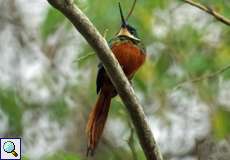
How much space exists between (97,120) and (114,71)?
1.64 feet

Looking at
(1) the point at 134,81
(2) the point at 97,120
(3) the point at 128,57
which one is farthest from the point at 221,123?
(2) the point at 97,120

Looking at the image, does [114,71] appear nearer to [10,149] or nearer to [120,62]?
[120,62]

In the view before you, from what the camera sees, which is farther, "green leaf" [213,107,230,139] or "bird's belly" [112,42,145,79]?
"green leaf" [213,107,230,139]

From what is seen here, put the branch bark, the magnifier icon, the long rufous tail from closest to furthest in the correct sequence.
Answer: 1. the branch bark
2. the long rufous tail
3. the magnifier icon

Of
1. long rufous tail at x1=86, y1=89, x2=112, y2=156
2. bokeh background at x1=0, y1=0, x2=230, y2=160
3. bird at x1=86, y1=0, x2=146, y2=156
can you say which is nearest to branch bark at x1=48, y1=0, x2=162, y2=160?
long rufous tail at x1=86, y1=89, x2=112, y2=156

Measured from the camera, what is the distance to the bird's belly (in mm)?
2787

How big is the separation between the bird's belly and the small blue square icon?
532 millimetres

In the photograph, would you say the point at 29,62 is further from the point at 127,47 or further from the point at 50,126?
the point at 127,47

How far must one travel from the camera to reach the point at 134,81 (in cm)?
363

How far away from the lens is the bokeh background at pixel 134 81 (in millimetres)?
3406

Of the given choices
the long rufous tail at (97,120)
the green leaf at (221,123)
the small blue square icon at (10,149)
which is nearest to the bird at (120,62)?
the long rufous tail at (97,120)

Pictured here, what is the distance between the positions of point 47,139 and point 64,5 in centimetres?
360

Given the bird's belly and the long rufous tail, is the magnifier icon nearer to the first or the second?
the long rufous tail

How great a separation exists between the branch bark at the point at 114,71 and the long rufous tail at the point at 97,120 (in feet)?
0.68
